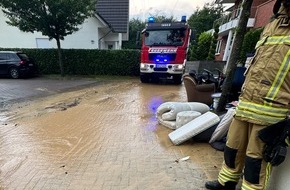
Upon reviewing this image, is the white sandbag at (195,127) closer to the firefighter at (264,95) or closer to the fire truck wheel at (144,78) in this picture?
the firefighter at (264,95)

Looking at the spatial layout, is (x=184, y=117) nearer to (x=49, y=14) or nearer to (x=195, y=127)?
(x=195, y=127)

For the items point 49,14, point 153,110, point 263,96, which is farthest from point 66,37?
point 263,96

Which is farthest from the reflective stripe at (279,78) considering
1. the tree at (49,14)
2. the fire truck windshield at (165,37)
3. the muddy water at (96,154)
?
the tree at (49,14)

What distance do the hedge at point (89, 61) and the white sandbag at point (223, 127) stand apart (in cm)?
1183

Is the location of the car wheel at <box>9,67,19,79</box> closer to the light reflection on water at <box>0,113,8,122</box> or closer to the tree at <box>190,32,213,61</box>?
the light reflection on water at <box>0,113,8,122</box>

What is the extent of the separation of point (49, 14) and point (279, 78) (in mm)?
13445

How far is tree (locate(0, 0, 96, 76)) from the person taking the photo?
1255 cm

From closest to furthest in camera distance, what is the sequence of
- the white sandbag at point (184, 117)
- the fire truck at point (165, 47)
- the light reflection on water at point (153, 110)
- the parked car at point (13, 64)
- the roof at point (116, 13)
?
the white sandbag at point (184, 117) < the light reflection on water at point (153, 110) < the fire truck at point (165, 47) < the parked car at point (13, 64) < the roof at point (116, 13)

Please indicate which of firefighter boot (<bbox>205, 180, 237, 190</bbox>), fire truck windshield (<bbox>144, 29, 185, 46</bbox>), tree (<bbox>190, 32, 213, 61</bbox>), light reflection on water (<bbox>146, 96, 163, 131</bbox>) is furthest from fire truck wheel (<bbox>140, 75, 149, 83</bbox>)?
tree (<bbox>190, 32, 213, 61</bbox>)

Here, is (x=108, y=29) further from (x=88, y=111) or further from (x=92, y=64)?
(x=88, y=111)

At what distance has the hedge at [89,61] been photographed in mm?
15180

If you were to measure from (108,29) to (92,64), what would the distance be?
469cm

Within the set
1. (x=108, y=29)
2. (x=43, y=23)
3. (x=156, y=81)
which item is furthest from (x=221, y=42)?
(x=43, y=23)

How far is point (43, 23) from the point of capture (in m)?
12.9
